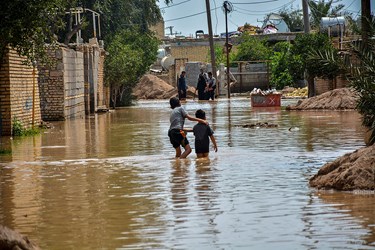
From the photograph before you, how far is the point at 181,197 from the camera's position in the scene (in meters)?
12.2

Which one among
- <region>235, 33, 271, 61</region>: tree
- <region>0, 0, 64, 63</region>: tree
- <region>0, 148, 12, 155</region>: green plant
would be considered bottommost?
<region>0, 148, 12, 155</region>: green plant

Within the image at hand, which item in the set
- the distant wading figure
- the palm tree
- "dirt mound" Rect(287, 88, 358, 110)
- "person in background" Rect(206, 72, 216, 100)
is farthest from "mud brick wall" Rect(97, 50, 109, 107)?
the palm tree

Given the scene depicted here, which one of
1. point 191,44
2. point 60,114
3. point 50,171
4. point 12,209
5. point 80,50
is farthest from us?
point 191,44

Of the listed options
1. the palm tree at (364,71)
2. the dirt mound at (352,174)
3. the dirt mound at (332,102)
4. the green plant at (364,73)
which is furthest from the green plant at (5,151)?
the dirt mound at (332,102)

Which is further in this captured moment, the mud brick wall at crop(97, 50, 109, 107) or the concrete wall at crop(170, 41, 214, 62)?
the concrete wall at crop(170, 41, 214, 62)

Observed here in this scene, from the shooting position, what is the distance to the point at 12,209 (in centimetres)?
1173

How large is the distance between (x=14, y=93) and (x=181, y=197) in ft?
47.6

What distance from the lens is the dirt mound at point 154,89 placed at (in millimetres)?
65812

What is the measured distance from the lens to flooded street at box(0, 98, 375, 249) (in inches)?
364

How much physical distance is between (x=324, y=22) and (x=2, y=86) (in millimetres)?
41149

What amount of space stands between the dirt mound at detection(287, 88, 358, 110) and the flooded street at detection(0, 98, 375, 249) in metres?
13.2

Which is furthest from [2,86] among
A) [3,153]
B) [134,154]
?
[134,154]

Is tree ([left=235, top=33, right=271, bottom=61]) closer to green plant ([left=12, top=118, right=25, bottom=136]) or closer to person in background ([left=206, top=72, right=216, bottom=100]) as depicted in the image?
person in background ([left=206, top=72, right=216, bottom=100])

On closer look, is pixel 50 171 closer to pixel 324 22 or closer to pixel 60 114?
pixel 60 114
